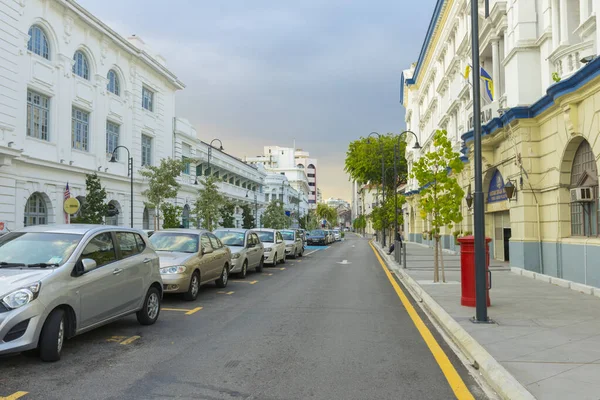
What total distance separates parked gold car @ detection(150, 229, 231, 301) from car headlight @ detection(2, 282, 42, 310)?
4.89 meters

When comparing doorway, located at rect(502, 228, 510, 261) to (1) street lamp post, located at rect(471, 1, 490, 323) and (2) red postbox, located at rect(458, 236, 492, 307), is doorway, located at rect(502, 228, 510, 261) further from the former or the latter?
(1) street lamp post, located at rect(471, 1, 490, 323)

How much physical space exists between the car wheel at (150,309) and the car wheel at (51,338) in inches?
85.6

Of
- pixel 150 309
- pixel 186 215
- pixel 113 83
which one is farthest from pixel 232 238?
pixel 186 215

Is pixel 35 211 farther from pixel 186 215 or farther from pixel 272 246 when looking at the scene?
pixel 186 215

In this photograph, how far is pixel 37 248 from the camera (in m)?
6.81

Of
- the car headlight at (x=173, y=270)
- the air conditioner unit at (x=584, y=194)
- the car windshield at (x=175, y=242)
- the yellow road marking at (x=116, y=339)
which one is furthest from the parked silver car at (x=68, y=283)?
the air conditioner unit at (x=584, y=194)

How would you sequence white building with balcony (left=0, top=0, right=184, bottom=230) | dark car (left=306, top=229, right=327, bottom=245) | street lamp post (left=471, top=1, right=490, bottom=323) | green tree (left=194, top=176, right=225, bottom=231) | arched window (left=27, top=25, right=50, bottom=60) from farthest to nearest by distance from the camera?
dark car (left=306, top=229, right=327, bottom=245) < green tree (left=194, top=176, right=225, bottom=231) < arched window (left=27, top=25, right=50, bottom=60) < white building with balcony (left=0, top=0, right=184, bottom=230) < street lamp post (left=471, top=1, right=490, bottom=323)

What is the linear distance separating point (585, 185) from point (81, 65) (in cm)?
2922

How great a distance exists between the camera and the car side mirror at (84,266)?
6.43 metres

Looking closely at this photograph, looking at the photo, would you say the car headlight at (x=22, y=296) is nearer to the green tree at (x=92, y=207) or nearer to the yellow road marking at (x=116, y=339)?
the yellow road marking at (x=116, y=339)

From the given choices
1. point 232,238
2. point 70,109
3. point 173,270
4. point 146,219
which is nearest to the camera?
point 173,270

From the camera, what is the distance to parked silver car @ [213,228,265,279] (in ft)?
53.7

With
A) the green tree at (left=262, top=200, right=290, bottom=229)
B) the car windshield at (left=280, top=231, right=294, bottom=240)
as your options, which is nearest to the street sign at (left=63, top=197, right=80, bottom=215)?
the car windshield at (left=280, top=231, right=294, bottom=240)

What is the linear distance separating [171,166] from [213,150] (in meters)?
20.8
